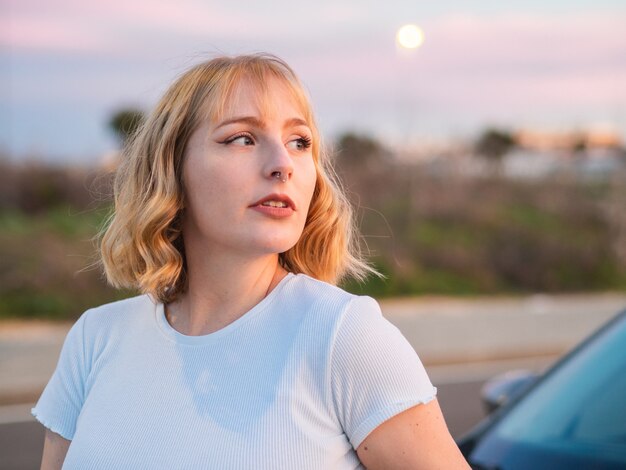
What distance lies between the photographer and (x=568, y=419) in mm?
2607

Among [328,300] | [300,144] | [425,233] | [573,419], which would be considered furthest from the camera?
[425,233]

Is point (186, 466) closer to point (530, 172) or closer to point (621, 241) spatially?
point (621, 241)

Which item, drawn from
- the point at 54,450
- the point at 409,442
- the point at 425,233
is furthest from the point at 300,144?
the point at 425,233

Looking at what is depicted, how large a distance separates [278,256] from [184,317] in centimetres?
24

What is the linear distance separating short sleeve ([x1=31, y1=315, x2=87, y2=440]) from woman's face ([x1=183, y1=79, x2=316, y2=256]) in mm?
379

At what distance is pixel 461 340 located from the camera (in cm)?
1146

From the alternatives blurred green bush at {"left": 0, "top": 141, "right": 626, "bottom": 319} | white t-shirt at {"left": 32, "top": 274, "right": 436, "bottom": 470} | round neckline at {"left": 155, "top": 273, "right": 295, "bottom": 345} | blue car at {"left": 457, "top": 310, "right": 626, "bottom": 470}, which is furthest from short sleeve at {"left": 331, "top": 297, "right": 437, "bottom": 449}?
blurred green bush at {"left": 0, "top": 141, "right": 626, "bottom": 319}

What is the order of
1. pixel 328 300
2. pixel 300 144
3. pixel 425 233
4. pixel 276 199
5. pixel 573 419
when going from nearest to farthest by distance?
pixel 328 300 → pixel 276 199 → pixel 300 144 → pixel 573 419 → pixel 425 233

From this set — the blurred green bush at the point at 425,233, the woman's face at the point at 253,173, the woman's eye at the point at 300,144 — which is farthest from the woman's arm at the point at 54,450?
the blurred green bush at the point at 425,233

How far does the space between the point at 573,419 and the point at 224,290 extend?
122 cm

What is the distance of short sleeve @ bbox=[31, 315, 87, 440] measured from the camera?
1.94 meters

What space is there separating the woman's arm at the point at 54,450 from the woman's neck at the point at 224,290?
34cm

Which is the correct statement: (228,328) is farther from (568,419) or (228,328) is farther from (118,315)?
(568,419)

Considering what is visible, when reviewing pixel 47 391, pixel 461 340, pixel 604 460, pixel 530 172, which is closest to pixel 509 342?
pixel 461 340
